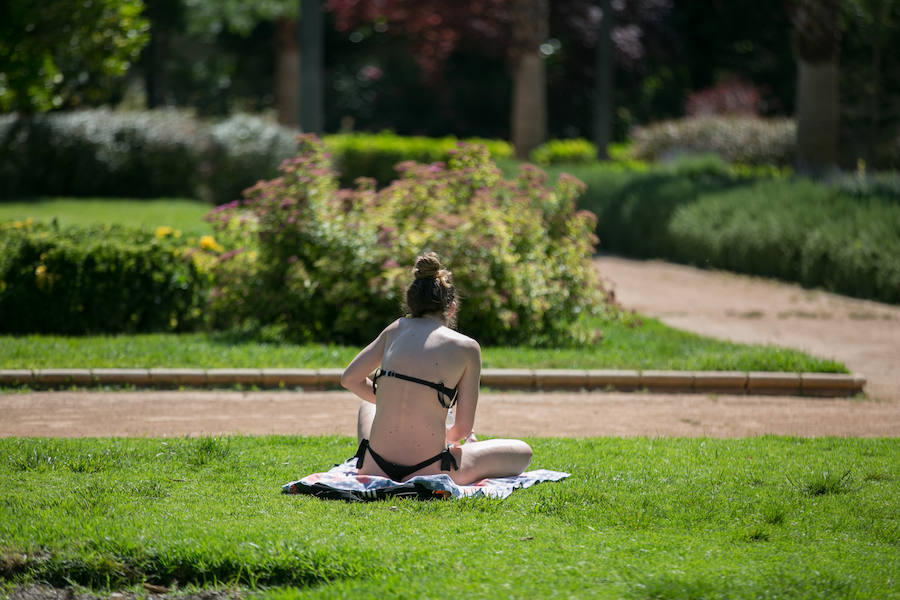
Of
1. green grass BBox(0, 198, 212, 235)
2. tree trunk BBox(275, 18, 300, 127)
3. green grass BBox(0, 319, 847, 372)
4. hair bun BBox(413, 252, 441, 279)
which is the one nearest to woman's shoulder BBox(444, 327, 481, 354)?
hair bun BBox(413, 252, 441, 279)

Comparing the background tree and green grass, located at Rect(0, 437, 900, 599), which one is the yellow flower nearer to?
green grass, located at Rect(0, 437, 900, 599)

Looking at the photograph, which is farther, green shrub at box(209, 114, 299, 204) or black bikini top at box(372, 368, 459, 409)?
green shrub at box(209, 114, 299, 204)

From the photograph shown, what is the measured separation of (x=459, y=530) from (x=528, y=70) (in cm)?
2263

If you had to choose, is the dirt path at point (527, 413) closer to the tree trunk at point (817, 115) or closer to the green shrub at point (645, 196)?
the green shrub at point (645, 196)

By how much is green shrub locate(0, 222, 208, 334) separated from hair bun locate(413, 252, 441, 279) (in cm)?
506

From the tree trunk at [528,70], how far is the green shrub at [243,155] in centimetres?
660

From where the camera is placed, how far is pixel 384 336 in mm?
5359

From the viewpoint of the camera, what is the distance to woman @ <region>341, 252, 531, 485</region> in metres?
5.19

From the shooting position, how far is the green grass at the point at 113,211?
16.5m

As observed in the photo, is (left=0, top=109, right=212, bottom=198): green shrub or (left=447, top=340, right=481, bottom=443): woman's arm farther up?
(left=0, top=109, right=212, bottom=198): green shrub

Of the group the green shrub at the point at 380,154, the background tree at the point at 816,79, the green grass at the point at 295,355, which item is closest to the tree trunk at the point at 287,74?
the green shrub at the point at 380,154

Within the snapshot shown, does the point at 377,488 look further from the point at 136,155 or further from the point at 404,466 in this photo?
the point at 136,155

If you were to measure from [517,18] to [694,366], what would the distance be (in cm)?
1834

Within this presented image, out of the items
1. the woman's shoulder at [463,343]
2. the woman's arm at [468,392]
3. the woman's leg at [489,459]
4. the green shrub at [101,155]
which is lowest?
the woman's leg at [489,459]
